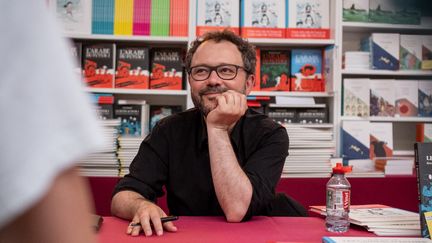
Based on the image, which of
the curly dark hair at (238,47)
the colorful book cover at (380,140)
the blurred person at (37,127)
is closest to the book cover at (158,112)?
the curly dark hair at (238,47)

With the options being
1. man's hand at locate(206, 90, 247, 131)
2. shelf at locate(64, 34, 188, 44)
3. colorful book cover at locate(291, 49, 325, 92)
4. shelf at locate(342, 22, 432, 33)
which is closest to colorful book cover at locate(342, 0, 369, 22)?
shelf at locate(342, 22, 432, 33)

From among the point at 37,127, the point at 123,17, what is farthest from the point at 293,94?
the point at 37,127

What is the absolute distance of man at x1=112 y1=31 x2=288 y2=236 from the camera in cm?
146

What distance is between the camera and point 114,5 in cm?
288

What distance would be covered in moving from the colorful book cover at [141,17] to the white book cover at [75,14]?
292 mm

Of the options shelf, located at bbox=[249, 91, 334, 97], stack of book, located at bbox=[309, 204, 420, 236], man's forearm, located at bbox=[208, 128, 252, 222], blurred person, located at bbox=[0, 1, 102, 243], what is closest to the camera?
blurred person, located at bbox=[0, 1, 102, 243]

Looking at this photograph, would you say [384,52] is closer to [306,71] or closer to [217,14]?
[306,71]

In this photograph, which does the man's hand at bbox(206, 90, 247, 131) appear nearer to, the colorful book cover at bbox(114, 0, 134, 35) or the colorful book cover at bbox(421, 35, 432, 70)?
the colorful book cover at bbox(114, 0, 134, 35)

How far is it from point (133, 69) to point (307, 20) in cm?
120

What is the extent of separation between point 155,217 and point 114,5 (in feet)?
6.52

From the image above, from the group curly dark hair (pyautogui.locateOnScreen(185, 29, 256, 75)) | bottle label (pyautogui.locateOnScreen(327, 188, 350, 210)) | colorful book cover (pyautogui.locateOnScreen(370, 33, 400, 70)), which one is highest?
colorful book cover (pyautogui.locateOnScreen(370, 33, 400, 70))

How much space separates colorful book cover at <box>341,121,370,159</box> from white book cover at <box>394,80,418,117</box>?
1.04 ft

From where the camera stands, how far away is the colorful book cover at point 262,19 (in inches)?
116

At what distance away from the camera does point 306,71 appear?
307 cm
